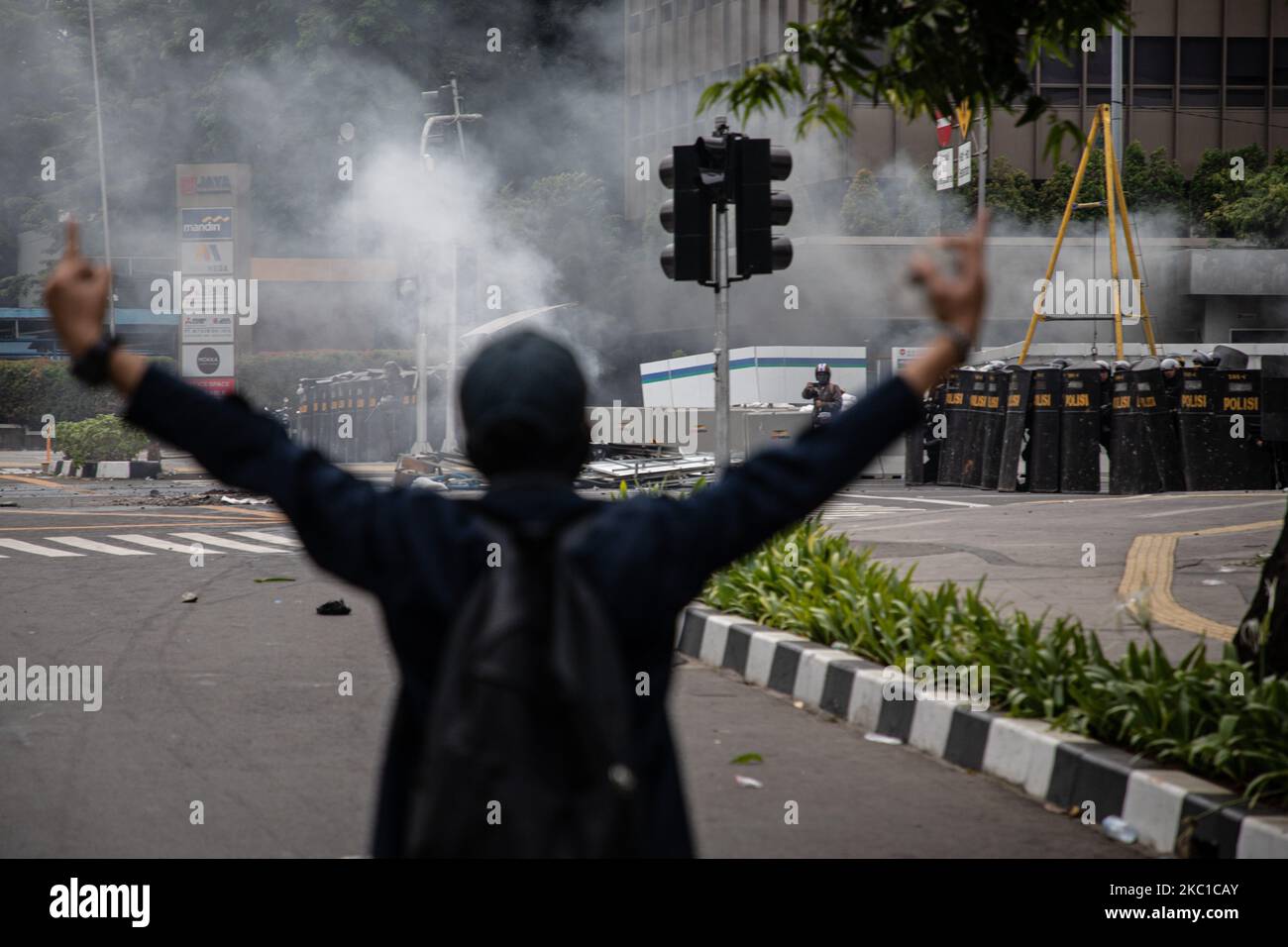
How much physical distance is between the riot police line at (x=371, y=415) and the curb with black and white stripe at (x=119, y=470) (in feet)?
12.2

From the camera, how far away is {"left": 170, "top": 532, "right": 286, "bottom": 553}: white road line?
42.2ft

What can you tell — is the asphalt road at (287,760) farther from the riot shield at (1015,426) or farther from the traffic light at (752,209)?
the riot shield at (1015,426)

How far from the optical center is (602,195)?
45344mm

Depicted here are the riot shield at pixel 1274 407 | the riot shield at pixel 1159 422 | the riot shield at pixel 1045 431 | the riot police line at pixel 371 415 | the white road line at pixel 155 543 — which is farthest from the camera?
the riot police line at pixel 371 415

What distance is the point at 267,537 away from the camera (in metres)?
14.1

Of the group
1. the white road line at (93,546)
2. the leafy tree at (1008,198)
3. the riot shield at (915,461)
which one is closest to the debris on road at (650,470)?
the riot shield at (915,461)

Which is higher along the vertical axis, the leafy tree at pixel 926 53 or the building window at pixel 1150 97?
the building window at pixel 1150 97

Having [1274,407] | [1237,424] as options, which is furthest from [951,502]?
[1274,407]

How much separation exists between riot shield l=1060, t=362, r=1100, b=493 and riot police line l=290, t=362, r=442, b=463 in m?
14.1

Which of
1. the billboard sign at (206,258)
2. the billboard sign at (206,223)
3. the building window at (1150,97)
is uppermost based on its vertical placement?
the building window at (1150,97)

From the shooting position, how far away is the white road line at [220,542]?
1287 centimetres

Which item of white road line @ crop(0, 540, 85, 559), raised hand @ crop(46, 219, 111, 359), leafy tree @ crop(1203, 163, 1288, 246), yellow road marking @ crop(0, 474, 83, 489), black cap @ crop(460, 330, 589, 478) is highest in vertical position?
leafy tree @ crop(1203, 163, 1288, 246)

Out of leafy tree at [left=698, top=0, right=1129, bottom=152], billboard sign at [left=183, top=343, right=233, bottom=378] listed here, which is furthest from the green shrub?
leafy tree at [left=698, top=0, right=1129, bottom=152]

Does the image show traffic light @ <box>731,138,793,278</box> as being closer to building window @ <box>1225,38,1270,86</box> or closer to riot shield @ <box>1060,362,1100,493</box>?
riot shield @ <box>1060,362,1100,493</box>
